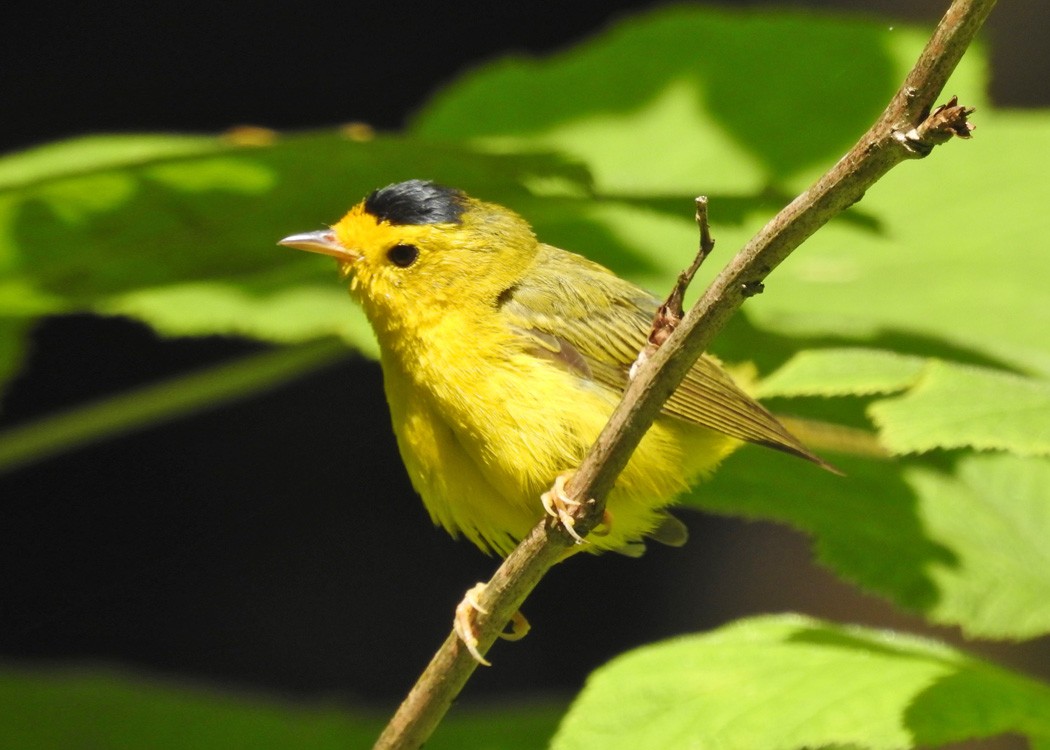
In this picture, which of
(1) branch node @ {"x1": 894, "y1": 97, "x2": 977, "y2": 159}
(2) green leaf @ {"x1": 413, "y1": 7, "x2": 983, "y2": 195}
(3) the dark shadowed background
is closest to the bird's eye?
(2) green leaf @ {"x1": 413, "y1": 7, "x2": 983, "y2": 195}

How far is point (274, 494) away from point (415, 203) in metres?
4.64

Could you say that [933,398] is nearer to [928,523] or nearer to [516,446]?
[928,523]

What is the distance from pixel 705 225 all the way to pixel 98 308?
1346 mm

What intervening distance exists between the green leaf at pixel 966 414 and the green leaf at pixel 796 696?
0.35 meters

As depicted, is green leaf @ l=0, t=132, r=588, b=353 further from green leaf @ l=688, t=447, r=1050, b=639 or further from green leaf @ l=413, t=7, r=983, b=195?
green leaf @ l=413, t=7, r=983, b=195

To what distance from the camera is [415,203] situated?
100.0 inches

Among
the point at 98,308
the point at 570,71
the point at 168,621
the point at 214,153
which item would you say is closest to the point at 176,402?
the point at 98,308

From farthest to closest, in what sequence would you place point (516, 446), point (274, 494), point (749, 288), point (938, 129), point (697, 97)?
1. point (274, 494)
2. point (697, 97)
3. point (516, 446)
4. point (749, 288)
5. point (938, 129)

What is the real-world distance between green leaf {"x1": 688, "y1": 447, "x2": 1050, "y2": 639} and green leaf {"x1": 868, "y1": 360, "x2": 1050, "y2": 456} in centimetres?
42

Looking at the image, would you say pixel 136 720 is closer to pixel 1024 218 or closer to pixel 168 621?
pixel 1024 218

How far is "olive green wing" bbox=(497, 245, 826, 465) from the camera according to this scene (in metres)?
2.36

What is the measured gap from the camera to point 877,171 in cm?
128

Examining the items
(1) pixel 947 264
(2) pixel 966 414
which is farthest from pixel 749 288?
(1) pixel 947 264

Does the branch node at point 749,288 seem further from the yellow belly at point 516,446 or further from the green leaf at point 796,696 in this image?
the yellow belly at point 516,446
